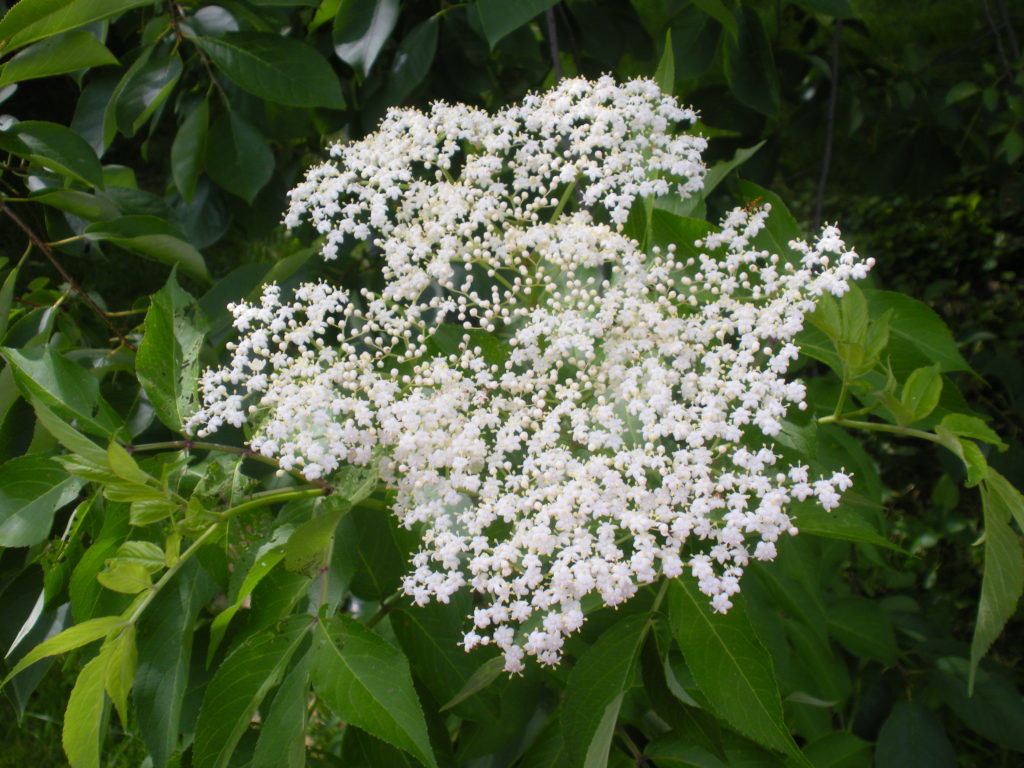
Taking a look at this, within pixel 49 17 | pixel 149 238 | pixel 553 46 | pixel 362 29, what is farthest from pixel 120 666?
pixel 553 46

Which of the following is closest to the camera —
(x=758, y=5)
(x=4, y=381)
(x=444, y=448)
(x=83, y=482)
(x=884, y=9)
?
(x=444, y=448)

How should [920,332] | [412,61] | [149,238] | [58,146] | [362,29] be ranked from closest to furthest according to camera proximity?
[920,332] → [58,146] → [149,238] → [362,29] → [412,61]

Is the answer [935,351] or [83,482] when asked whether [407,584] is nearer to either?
[83,482]

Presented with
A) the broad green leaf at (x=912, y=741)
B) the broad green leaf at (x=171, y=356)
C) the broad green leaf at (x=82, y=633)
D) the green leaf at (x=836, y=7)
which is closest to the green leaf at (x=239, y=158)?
the broad green leaf at (x=171, y=356)

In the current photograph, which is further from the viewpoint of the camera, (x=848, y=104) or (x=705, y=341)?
(x=848, y=104)

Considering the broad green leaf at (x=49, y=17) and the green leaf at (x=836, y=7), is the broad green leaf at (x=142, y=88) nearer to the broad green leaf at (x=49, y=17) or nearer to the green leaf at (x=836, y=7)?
the broad green leaf at (x=49, y=17)

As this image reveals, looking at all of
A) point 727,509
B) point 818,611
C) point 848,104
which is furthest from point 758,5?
point 727,509

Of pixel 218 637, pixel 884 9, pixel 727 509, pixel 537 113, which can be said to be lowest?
pixel 218 637

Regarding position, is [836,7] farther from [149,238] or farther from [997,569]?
[149,238]
